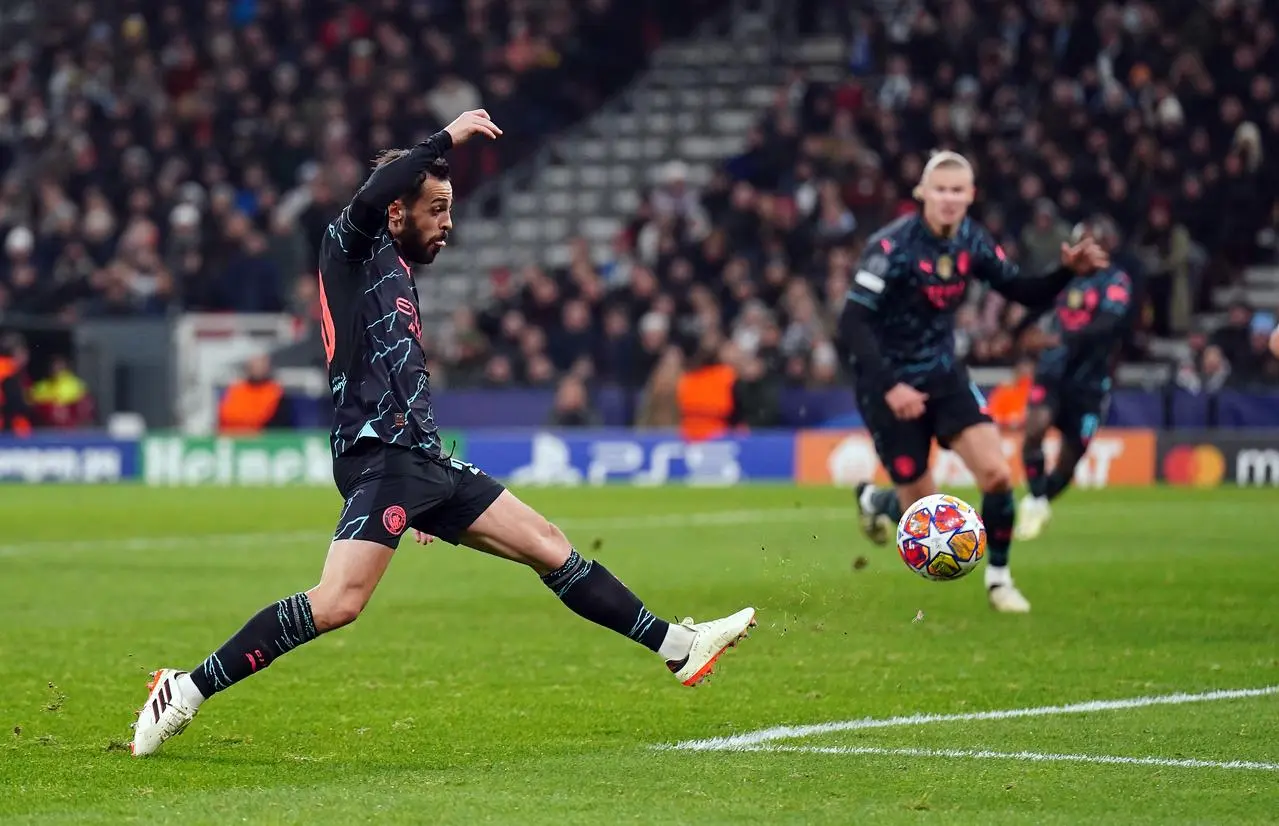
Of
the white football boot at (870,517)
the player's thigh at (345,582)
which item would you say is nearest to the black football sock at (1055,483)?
the white football boot at (870,517)

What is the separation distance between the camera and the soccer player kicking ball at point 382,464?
22.4 ft

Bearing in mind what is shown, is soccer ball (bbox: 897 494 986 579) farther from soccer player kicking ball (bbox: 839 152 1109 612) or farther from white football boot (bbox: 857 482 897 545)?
white football boot (bbox: 857 482 897 545)

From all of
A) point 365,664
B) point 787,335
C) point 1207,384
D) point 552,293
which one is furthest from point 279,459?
point 365,664

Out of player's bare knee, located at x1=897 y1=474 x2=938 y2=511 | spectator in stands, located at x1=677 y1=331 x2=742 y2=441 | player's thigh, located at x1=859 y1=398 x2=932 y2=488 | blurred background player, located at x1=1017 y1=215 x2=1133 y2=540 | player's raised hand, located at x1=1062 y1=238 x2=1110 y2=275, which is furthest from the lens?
spectator in stands, located at x1=677 y1=331 x2=742 y2=441

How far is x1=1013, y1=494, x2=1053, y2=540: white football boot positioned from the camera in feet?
52.4

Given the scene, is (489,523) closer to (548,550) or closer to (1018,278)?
(548,550)

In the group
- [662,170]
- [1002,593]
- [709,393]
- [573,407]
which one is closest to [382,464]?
[1002,593]

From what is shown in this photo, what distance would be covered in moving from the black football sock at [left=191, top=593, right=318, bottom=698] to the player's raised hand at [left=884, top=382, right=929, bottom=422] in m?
4.34

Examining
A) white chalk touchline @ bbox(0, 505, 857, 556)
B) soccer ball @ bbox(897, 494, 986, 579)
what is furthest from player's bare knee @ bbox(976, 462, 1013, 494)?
white chalk touchline @ bbox(0, 505, 857, 556)

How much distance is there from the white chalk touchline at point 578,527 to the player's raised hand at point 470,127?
9602 mm

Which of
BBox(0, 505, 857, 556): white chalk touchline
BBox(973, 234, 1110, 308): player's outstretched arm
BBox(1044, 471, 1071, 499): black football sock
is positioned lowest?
BBox(0, 505, 857, 556): white chalk touchline

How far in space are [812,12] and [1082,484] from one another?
36.7 ft

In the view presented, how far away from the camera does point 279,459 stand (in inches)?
1026

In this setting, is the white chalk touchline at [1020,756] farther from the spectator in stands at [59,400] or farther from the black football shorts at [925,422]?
the spectator in stands at [59,400]
